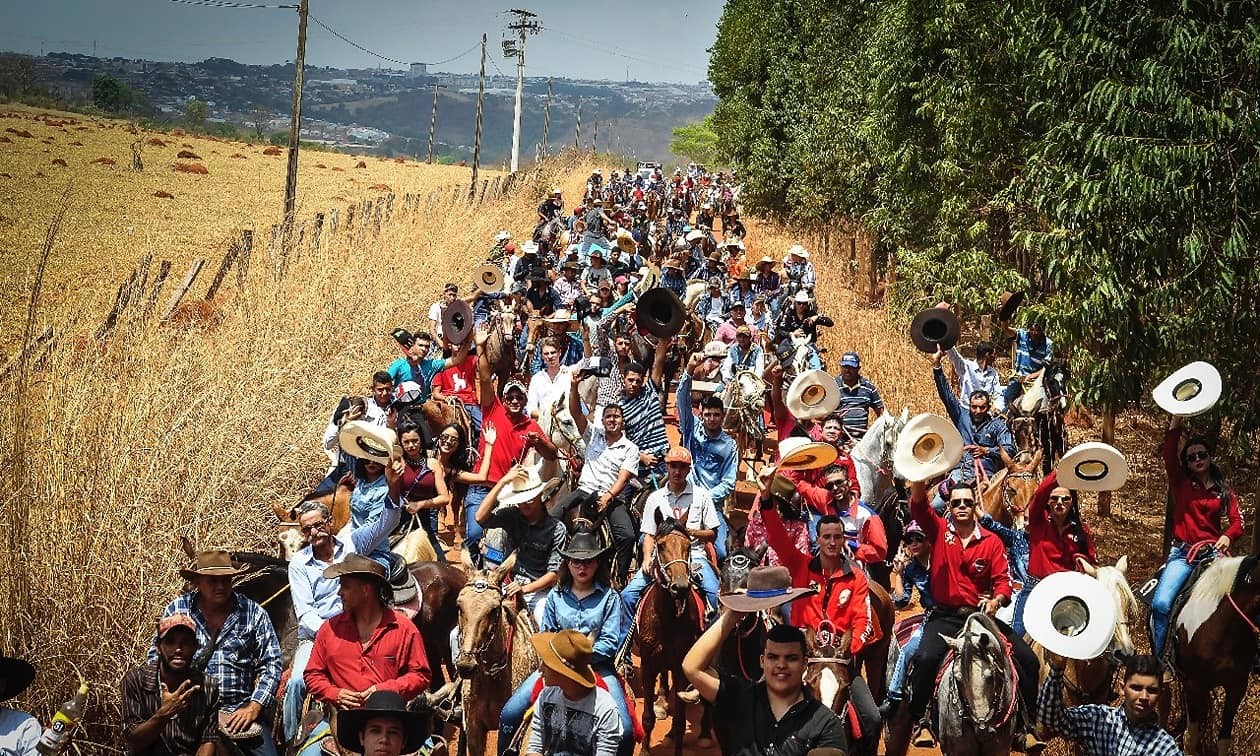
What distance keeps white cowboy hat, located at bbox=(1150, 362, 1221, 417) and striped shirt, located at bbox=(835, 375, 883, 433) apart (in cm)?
371

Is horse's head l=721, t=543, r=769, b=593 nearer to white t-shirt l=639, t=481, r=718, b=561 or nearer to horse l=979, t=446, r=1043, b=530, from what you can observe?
white t-shirt l=639, t=481, r=718, b=561

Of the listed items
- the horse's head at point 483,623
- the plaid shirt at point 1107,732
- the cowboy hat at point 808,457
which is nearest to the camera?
the plaid shirt at point 1107,732

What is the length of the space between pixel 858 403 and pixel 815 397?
6.09ft

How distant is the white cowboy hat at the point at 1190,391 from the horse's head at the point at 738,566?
3378 mm

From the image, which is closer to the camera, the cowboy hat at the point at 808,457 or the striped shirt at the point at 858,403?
the cowboy hat at the point at 808,457

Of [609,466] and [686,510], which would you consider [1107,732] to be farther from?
[609,466]

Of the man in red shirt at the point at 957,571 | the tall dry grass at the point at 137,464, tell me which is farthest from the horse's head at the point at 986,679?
the tall dry grass at the point at 137,464

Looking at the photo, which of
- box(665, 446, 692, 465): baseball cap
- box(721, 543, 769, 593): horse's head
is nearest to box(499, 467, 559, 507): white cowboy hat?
box(665, 446, 692, 465): baseball cap

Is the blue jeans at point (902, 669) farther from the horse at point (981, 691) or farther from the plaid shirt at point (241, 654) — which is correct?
the plaid shirt at point (241, 654)

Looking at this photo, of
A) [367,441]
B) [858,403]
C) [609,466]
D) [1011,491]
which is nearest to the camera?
[367,441]

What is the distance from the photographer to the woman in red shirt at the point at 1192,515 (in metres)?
8.84

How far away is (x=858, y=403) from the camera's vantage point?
42.6 ft

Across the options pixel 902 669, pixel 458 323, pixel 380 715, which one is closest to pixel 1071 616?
pixel 902 669

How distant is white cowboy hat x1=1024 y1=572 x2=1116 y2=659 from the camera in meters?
6.72
